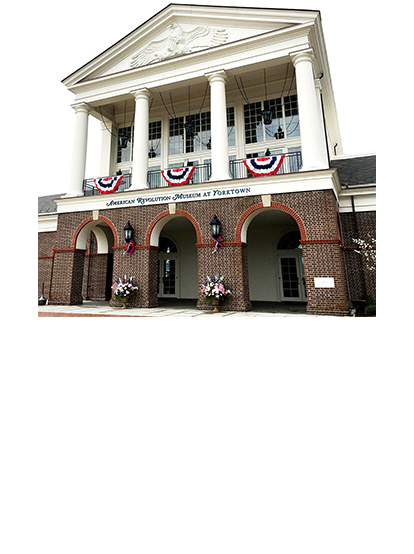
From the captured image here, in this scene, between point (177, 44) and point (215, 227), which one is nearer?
point (215, 227)

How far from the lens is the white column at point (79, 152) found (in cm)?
1388

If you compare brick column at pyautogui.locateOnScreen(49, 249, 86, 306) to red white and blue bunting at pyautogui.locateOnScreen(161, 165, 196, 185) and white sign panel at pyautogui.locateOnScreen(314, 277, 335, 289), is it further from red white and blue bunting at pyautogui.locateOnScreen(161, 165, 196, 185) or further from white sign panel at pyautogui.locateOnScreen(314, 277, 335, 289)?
Answer: white sign panel at pyautogui.locateOnScreen(314, 277, 335, 289)

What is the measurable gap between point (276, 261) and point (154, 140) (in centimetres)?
920

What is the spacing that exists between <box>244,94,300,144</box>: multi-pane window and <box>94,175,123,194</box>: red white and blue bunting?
644cm

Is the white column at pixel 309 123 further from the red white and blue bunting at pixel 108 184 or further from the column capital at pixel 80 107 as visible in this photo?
the column capital at pixel 80 107

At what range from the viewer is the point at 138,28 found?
13727 mm

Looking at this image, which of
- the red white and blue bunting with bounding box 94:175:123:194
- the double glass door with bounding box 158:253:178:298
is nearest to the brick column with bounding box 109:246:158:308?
the red white and blue bunting with bounding box 94:175:123:194

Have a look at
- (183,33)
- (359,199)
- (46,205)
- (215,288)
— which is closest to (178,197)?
(215,288)

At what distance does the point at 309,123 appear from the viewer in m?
10.7

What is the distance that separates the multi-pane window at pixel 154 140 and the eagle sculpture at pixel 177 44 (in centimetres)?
283

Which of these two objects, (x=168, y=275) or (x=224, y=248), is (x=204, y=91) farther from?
(x=168, y=275)

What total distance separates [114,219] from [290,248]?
341 inches

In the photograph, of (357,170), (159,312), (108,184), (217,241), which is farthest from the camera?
(357,170)

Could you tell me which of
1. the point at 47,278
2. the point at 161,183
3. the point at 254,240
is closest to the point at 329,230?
the point at 254,240
